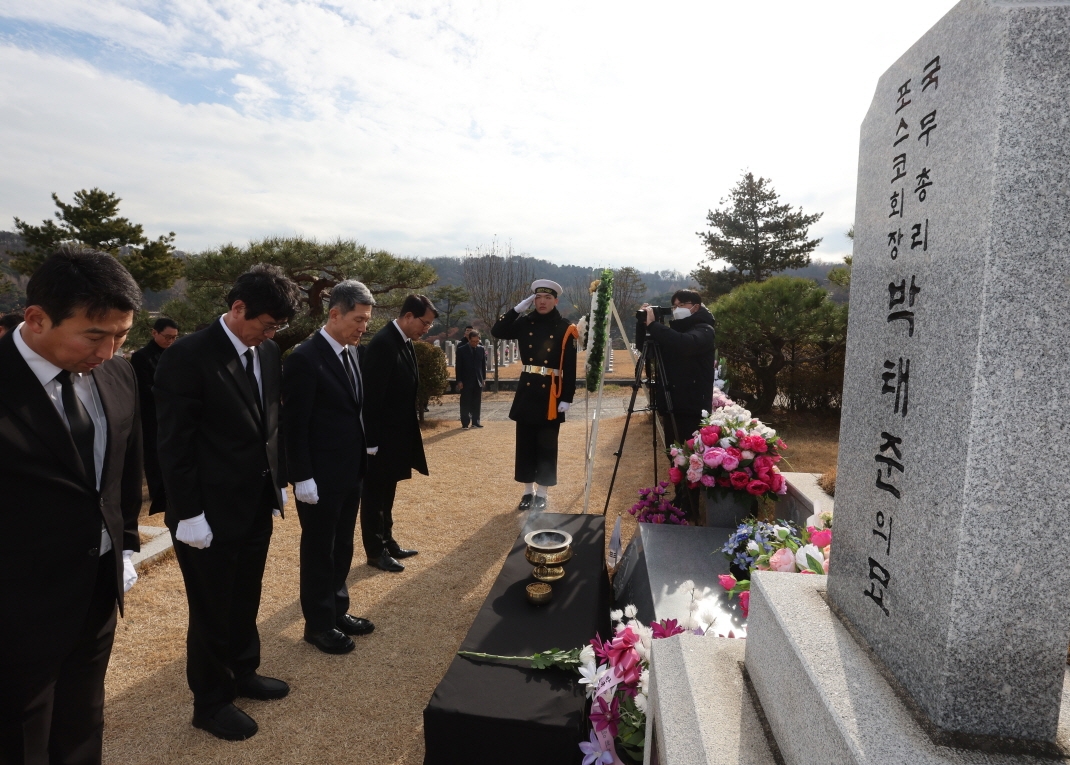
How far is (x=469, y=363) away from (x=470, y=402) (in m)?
0.79

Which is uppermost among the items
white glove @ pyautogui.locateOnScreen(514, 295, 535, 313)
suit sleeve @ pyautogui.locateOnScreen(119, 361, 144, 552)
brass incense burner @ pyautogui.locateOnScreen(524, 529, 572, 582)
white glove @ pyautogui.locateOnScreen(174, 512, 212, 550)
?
white glove @ pyautogui.locateOnScreen(514, 295, 535, 313)

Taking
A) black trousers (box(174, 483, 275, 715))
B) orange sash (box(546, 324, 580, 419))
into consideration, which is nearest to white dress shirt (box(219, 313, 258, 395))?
black trousers (box(174, 483, 275, 715))

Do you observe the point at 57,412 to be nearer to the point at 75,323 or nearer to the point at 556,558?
the point at 75,323

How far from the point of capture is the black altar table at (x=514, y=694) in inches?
84.8

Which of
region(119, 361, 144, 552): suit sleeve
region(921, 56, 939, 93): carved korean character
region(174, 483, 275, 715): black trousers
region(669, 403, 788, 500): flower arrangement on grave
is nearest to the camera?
region(921, 56, 939, 93): carved korean character

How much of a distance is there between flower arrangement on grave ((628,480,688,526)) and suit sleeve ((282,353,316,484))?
2.70 meters

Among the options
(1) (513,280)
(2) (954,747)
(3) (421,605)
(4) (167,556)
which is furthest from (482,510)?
(1) (513,280)

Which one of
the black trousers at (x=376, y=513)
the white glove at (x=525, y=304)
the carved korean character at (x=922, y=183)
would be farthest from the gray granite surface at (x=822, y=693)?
the white glove at (x=525, y=304)

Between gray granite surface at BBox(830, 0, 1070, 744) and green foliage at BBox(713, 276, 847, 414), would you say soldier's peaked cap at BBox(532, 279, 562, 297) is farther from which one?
green foliage at BBox(713, 276, 847, 414)

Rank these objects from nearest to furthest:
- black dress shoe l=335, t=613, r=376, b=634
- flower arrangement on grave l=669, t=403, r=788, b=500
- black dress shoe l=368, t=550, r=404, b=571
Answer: black dress shoe l=335, t=613, r=376, b=634 < flower arrangement on grave l=669, t=403, r=788, b=500 < black dress shoe l=368, t=550, r=404, b=571

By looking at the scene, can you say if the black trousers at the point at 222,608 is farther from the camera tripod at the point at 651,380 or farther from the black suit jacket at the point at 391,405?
the camera tripod at the point at 651,380

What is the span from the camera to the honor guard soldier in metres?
5.69

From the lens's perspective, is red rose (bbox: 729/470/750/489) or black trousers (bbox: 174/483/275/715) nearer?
black trousers (bbox: 174/483/275/715)

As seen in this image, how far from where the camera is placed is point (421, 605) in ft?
13.0
